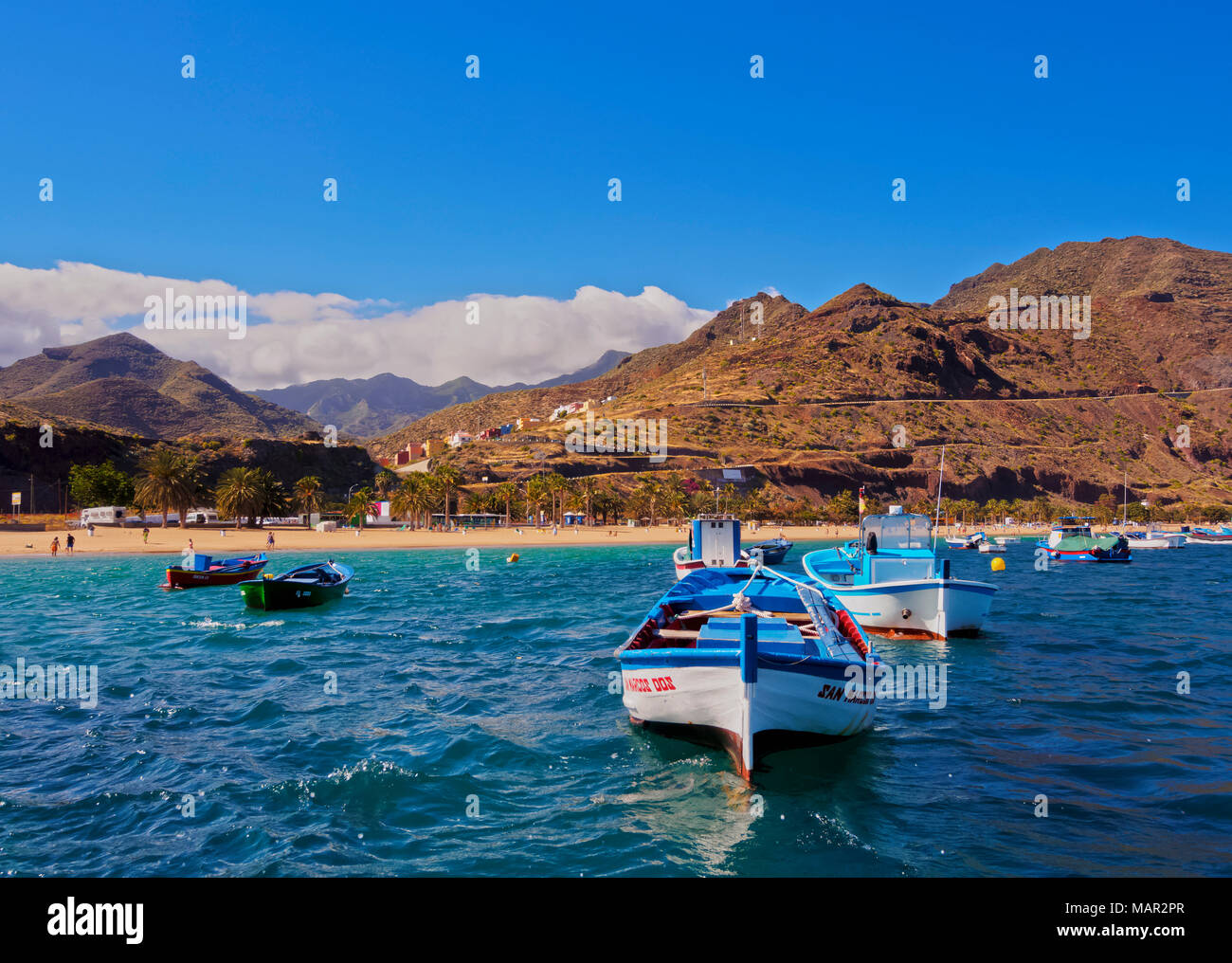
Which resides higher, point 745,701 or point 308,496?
point 308,496

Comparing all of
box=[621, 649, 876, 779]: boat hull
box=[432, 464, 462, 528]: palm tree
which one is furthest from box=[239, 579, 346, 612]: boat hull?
box=[432, 464, 462, 528]: palm tree

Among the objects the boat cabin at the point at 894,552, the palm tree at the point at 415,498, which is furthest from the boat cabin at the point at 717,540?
the palm tree at the point at 415,498

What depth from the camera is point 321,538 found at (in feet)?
369

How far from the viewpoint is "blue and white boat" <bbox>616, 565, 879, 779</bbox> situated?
1399 centimetres

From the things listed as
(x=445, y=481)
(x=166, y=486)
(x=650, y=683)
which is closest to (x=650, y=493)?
(x=445, y=481)

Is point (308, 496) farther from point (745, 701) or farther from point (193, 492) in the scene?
point (745, 701)

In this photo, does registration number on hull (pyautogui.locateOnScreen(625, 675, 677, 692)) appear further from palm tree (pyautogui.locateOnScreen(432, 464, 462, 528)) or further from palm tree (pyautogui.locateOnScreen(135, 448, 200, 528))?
palm tree (pyautogui.locateOnScreen(432, 464, 462, 528))

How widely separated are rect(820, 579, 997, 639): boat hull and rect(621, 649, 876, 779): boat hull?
15163 mm

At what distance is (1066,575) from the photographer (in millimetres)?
68125

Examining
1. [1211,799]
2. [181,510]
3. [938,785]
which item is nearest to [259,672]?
[938,785]

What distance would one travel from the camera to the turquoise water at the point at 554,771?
36.1ft

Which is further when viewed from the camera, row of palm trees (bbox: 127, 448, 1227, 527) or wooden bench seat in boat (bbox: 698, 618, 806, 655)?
row of palm trees (bbox: 127, 448, 1227, 527)

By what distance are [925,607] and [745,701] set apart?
747 inches

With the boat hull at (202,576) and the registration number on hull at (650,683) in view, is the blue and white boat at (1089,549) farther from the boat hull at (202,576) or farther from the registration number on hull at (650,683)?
the registration number on hull at (650,683)
